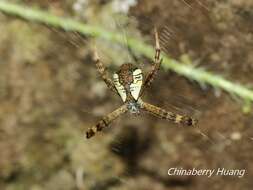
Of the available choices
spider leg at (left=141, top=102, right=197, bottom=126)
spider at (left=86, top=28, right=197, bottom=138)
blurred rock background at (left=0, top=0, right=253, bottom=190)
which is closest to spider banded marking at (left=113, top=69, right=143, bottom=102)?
spider at (left=86, top=28, right=197, bottom=138)

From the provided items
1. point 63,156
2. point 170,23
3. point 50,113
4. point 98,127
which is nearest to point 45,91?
point 50,113

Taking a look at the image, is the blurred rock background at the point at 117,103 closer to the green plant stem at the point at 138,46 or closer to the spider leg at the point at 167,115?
the green plant stem at the point at 138,46

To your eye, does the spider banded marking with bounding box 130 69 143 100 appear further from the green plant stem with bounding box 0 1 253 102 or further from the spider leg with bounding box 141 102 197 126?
the green plant stem with bounding box 0 1 253 102

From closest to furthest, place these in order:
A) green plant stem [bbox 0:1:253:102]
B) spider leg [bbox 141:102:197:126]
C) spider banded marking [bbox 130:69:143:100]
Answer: spider banded marking [bbox 130:69:143:100] < spider leg [bbox 141:102:197:126] < green plant stem [bbox 0:1:253:102]

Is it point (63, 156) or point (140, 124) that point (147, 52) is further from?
point (63, 156)

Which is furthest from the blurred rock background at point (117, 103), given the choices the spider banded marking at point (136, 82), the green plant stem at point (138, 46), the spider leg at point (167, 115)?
the spider banded marking at point (136, 82)

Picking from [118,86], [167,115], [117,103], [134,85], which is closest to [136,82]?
[134,85]
